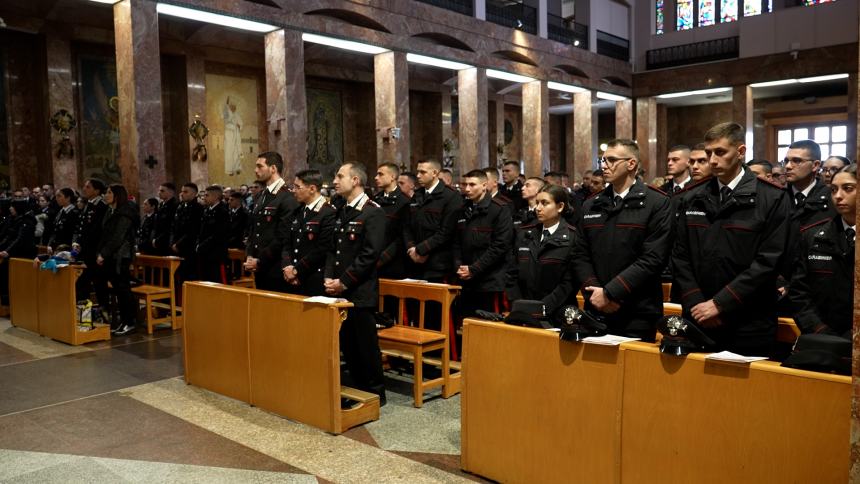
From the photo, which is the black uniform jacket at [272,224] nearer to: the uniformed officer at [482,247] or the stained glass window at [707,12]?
the uniformed officer at [482,247]

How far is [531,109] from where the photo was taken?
18453 mm

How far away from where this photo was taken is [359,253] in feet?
15.8

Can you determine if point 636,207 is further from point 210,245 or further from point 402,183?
point 210,245

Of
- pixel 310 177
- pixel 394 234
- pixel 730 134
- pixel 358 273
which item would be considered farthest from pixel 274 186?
pixel 730 134

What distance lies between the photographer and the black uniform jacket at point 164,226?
29.3ft

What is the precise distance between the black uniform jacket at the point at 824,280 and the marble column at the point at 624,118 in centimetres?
1912

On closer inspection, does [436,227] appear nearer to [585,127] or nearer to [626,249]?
[626,249]

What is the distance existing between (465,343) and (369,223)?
152 centimetres

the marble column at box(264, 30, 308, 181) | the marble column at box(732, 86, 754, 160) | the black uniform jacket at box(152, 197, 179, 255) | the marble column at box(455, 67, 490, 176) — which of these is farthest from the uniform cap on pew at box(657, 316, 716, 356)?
the marble column at box(732, 86, 754, 160)

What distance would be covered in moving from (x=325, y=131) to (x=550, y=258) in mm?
15418

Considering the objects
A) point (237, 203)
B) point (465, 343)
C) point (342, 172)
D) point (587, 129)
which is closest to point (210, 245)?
point (237, 203)

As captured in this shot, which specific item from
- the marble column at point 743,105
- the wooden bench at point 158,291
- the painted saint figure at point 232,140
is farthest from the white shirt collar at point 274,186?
A: the marble column at point 743,105

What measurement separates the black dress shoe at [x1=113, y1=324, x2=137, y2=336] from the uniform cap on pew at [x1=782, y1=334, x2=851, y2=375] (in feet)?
22.2

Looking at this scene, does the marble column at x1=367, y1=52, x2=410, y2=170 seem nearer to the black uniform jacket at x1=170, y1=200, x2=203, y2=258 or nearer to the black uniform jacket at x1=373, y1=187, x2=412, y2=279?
the black uniform jacket at x1=170, y1=200, x2=203, y2=258
